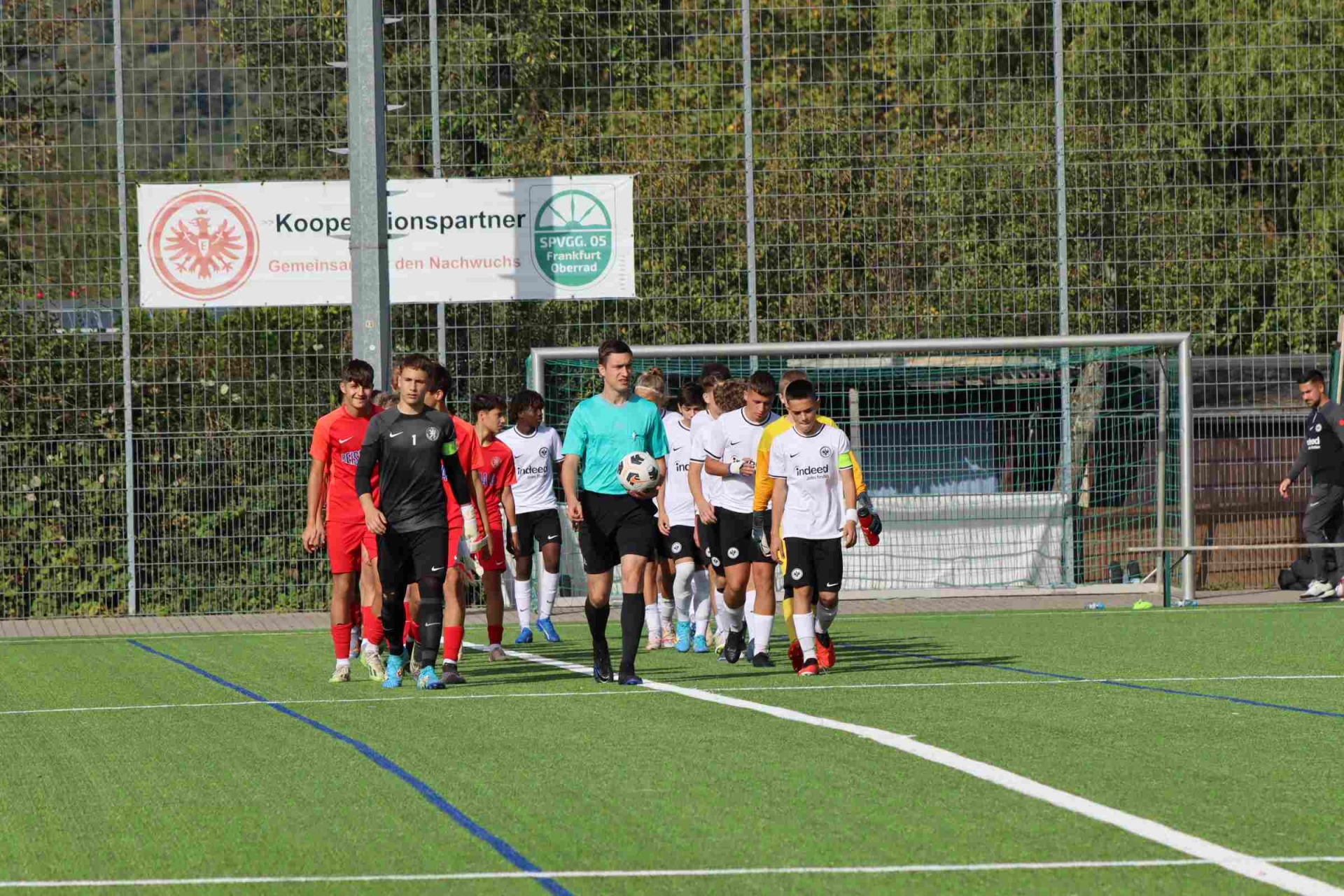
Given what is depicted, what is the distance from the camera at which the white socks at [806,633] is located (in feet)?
37.6

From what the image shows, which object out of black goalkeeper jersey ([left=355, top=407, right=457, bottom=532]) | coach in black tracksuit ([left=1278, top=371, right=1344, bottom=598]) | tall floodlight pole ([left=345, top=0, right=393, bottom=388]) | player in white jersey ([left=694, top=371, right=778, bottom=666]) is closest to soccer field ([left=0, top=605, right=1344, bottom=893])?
player in white jersey ([left=694, top=371, right=778, bottom=666])

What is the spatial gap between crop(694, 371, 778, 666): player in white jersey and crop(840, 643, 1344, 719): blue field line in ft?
4.01

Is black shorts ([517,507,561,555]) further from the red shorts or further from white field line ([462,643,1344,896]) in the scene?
white field line ([462,643,1344,896])

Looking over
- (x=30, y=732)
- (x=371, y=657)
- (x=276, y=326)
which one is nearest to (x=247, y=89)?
(x=276, y=326)

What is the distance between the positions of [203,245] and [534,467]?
19.4 feet

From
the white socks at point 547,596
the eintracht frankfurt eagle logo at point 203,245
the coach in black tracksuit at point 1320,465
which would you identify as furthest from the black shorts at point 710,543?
the coach in black tracksuit at point 1320,465

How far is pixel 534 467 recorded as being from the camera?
48.4 feet

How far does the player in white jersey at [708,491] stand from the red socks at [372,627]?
7.08ft

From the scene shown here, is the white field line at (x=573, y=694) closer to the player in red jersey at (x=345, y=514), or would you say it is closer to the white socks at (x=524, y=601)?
the player in red jersey at (x=345, y=514)

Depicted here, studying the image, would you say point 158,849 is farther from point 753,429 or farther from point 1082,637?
point 1082,637

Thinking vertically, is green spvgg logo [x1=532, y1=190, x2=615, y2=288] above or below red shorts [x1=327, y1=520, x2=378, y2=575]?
above

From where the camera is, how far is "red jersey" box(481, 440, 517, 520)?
13516 millimetres

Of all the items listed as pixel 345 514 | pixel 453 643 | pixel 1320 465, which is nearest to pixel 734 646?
pixel 453 643

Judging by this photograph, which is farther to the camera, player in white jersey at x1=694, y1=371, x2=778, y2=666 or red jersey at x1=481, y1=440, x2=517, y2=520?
red jersey at x1=481, y1=440, x2=517, y2=520
